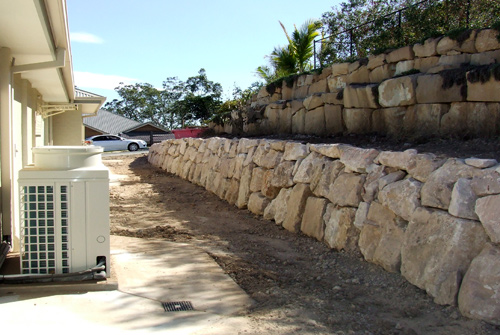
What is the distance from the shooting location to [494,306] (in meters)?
3.44

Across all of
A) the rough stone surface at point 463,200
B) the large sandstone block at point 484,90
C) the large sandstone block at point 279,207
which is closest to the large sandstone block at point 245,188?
the large sandstone block at point 279,207

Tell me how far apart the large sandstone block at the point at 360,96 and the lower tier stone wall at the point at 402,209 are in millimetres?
1941

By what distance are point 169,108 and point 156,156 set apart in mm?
38965

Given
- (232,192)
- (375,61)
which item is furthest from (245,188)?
(375,61)

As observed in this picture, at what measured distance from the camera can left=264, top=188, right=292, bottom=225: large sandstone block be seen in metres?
7.29

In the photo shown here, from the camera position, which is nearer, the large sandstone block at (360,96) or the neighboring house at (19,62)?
the neighboring house at (19,62)

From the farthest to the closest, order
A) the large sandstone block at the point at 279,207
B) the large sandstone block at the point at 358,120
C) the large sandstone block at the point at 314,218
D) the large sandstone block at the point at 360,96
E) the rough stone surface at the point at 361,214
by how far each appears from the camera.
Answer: the large sandstone block at the point at 358,120, the large sandstone block at the point at 360,96, the large sandstone block at the point at 279,207, the large sandstone block at the point at 314,218, the rough stone surface at the point at 361,214

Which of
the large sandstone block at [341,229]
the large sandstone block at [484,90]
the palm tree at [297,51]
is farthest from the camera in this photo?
the palm tree at [297,51]

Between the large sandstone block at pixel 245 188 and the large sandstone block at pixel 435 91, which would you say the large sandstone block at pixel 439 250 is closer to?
the large sandstone block at pixel 435 91

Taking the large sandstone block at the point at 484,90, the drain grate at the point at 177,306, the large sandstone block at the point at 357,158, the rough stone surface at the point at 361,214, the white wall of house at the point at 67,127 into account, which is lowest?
the drain grate at the point at 177,306

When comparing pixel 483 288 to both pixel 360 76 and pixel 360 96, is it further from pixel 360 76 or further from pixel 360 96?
pixel 360 76

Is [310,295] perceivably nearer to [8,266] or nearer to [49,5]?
[8,266]

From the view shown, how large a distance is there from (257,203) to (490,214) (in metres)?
4.91

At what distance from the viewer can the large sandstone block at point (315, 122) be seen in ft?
33.2
